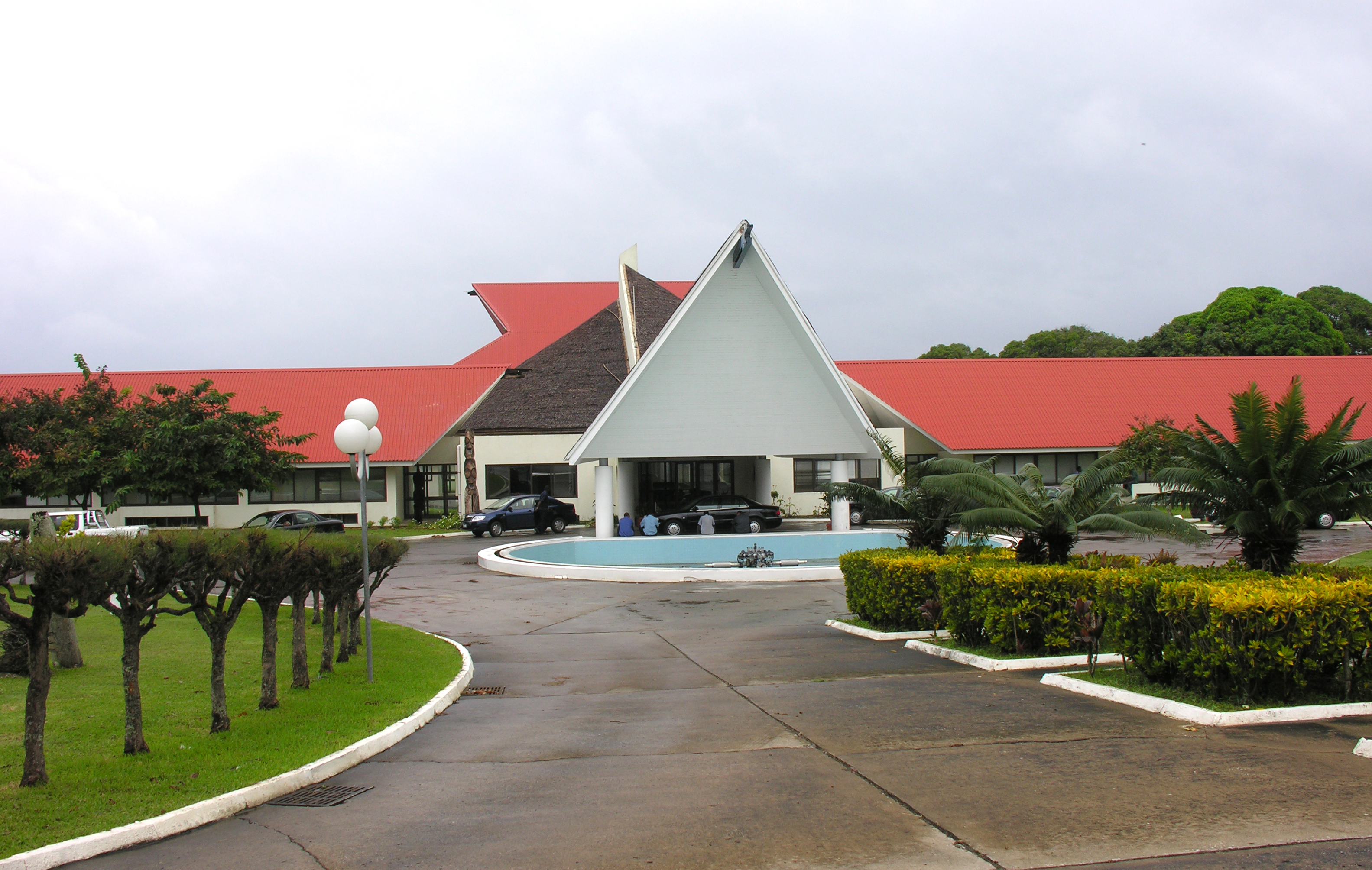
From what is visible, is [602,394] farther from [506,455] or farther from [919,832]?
[919,832]

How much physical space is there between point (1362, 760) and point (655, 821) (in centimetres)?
479

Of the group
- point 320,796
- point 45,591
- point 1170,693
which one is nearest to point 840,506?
point 1170,693

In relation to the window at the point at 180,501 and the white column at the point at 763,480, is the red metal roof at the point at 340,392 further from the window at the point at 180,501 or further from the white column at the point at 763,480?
the white column at the point at 763,480

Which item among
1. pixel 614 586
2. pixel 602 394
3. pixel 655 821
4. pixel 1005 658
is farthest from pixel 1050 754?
pixel 602 394

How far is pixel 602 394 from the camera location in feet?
136

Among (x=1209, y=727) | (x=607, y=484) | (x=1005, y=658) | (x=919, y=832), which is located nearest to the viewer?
(x=919, y=832)

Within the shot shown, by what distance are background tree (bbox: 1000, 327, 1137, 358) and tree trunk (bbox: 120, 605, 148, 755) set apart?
6251 cm

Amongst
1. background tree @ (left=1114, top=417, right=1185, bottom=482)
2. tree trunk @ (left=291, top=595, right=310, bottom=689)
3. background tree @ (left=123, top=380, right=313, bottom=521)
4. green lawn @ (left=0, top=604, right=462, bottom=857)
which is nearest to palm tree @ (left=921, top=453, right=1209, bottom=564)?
green lawn @ (left=0, top=604, right=462, bottom=857)

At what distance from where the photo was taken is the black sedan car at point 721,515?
31.0m

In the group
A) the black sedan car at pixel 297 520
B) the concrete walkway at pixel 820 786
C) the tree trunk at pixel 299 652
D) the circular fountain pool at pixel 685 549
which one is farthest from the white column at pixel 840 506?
the tree trunk at pixel 299 652

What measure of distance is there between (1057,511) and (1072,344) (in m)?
58.1

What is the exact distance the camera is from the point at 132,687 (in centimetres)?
717

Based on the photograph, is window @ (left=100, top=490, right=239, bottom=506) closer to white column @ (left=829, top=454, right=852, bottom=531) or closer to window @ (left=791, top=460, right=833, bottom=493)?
window @ (left=791, top=460, right=833, bottom=493)

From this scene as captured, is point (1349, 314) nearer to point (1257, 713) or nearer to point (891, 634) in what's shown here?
point (891, 634)
